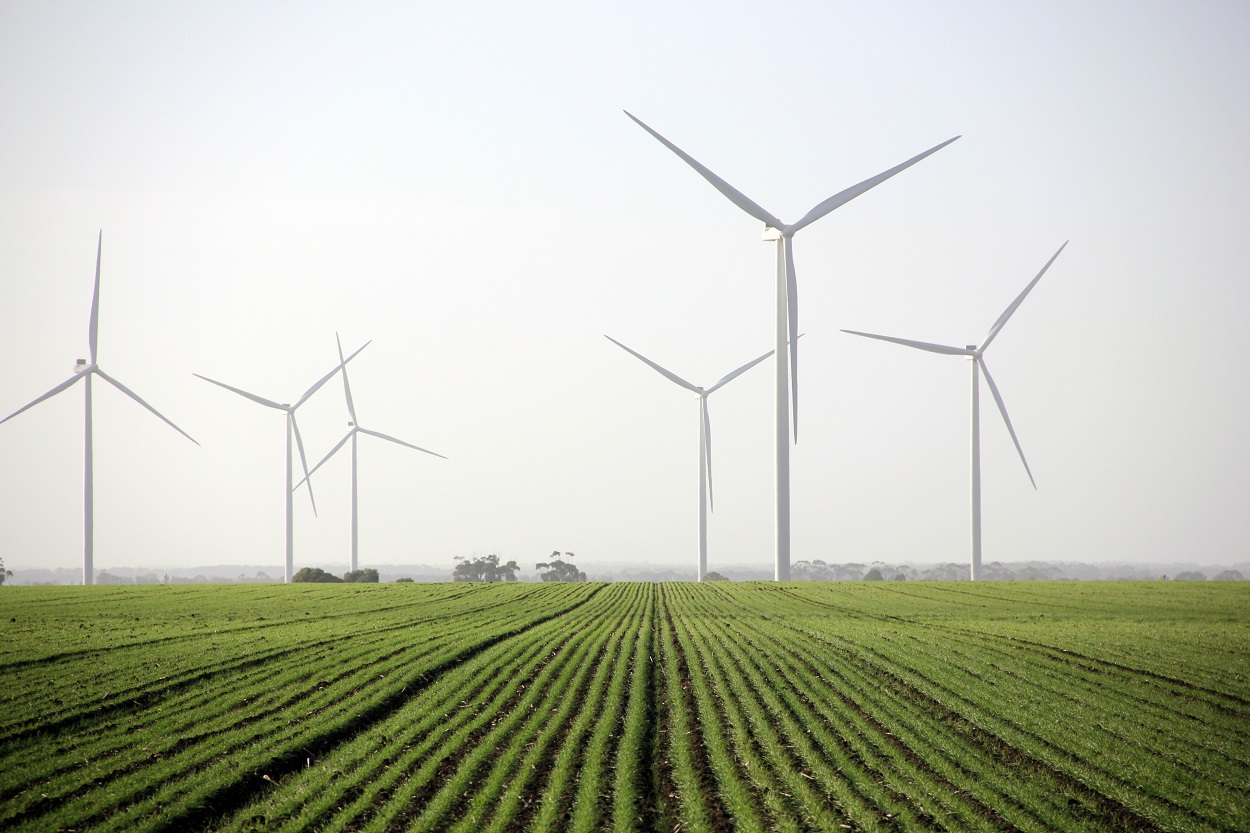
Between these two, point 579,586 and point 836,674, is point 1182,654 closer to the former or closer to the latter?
point 836,674

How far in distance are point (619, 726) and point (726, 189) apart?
4717cm

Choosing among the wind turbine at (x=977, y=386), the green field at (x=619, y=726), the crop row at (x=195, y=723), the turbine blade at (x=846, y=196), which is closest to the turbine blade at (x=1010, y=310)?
the wind turbine at (x=977, y=386)

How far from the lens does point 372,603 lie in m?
53.2

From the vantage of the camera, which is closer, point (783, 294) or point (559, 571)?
point (783, 294)

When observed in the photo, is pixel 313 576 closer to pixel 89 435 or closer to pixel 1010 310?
pixel 89 435

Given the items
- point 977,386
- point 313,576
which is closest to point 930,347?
point 977,386

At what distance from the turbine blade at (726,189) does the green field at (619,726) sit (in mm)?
28212

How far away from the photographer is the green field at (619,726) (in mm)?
15781

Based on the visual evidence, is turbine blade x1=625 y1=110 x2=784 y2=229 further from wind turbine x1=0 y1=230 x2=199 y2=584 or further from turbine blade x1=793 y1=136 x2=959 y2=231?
wind turbine x1=0 y1=230 x2=199 y2=584

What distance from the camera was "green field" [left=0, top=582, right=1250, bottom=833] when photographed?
15.8 metres

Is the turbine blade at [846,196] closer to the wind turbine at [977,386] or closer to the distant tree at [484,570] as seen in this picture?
the wind turbine at [977,386]

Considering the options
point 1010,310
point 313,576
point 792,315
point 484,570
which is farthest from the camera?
point 484,570

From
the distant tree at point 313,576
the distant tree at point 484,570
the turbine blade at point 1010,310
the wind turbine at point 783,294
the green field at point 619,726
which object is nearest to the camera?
the green field at point 619,726

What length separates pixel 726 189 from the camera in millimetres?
62344
